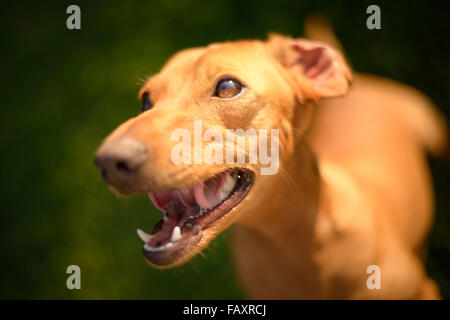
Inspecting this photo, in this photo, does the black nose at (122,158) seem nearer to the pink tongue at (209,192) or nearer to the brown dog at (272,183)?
the brown dog at (272,183)

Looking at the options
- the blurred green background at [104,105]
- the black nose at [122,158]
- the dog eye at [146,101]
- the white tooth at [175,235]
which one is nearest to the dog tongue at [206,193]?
the white tooth at [175,235]

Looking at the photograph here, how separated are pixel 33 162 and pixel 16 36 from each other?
191 cm

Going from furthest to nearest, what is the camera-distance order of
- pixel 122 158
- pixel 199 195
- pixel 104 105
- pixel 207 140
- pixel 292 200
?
pixel 104 105
pixel 292 200
pixel 199 195
pixel 207 140
pixel 122 158

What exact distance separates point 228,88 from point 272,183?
0.61 m

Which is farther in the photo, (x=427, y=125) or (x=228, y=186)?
(x=427, y=125)

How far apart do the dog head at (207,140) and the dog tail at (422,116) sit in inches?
82.8

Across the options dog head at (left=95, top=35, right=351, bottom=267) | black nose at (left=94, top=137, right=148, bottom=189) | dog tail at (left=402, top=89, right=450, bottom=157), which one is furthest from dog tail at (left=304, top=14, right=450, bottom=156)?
black nose at (left=94, top=137, right=148, bottom=189)

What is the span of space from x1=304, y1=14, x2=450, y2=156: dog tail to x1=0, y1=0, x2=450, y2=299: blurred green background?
0.34 metres

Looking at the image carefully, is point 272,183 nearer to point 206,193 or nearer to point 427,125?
point 206,193

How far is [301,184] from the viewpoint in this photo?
2756mm

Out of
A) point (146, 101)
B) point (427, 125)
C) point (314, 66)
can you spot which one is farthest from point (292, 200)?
point (427, 125)

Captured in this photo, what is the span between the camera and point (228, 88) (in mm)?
2473

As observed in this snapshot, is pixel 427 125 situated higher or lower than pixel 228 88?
lower

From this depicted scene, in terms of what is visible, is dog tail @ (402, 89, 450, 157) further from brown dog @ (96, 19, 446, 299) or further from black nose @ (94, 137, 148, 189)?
black nose @ (94, 137, 148, 189)
